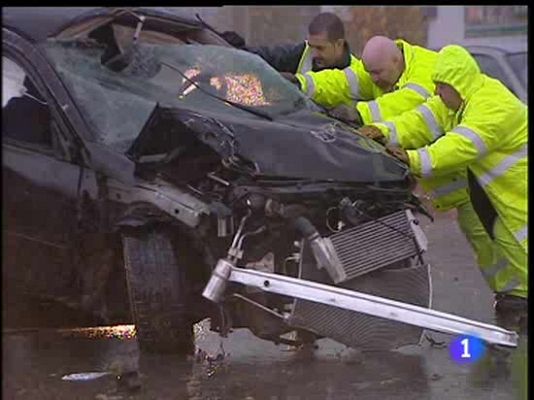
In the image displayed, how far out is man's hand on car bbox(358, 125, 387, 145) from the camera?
450 cm

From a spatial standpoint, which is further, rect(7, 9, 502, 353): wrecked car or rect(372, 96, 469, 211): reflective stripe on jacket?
rect(372, 96, 469, 211): reflective stripe on jacket

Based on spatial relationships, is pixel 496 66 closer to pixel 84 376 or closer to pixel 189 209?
pixel 189 209

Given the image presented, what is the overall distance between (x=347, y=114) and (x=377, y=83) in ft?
1.32

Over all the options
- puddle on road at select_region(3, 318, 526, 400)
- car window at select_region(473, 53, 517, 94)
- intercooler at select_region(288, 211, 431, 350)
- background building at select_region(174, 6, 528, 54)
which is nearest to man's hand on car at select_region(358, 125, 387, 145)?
intercooler at select_region(288, 211, 431, 350)

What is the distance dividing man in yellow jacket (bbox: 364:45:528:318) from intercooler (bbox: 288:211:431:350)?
426 mm

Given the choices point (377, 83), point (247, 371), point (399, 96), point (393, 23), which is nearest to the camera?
point (247, 371)

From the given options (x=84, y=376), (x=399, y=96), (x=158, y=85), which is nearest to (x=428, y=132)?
(x=399, y=96)

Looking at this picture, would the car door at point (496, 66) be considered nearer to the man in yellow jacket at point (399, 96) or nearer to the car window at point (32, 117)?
the man in yellow jacket at point (399, 96)

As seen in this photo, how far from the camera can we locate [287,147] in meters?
3.96

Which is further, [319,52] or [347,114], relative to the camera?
[319,52]

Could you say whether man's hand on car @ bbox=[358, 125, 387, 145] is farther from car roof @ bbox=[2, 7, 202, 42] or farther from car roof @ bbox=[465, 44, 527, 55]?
car roof @ bbox=[465, 44, 527, 55]

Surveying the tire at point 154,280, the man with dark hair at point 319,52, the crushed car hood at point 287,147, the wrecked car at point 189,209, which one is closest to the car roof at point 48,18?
the wrecked car at point 189,209

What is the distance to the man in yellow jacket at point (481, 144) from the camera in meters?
4.45

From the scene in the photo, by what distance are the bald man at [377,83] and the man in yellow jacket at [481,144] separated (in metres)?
0.16
